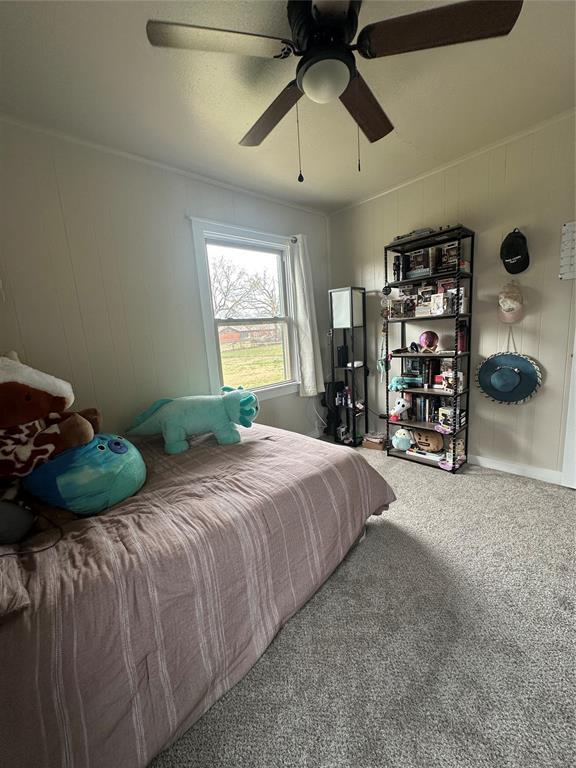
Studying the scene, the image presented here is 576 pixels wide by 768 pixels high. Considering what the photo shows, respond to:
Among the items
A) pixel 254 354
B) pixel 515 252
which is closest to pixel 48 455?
pixel 254 354

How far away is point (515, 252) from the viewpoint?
2078 mm

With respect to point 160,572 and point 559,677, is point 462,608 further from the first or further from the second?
point 160,572

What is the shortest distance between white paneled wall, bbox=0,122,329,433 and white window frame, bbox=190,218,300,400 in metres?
0.07

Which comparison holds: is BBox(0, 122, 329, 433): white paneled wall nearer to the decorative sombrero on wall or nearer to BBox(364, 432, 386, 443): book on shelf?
BBox(364, 432, 386, 443): book on shelf

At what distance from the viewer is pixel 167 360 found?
7.37ft

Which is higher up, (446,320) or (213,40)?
(213,40)

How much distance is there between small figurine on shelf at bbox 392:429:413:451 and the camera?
273cm

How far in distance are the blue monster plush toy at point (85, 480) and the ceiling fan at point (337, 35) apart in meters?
1.56

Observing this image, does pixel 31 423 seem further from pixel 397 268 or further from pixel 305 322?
pixel 397 268

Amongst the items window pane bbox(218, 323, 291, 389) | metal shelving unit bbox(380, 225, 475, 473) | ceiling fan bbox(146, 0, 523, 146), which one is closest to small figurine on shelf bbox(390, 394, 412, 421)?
metal shelving unit bbox(380, 225, 475, 473)

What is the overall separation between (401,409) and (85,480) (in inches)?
96.0

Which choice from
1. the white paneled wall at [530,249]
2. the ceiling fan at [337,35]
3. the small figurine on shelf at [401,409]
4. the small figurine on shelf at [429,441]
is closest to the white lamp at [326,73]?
the ceiling fan at [337,35]

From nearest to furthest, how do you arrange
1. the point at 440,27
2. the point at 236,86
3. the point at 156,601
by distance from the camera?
1. the point at 156,601
2. the point at 440,27
3. the point at 236,86

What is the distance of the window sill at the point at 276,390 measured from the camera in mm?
2824
